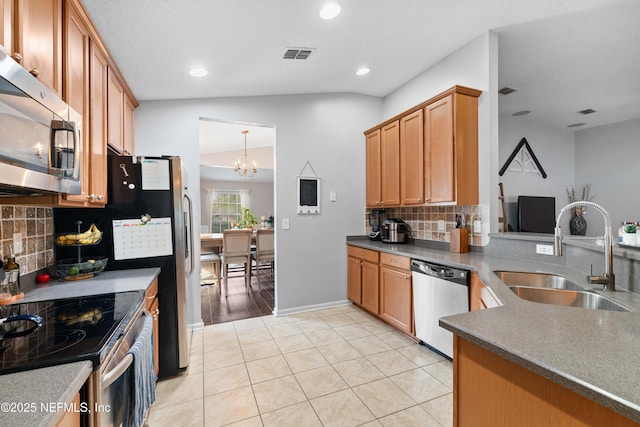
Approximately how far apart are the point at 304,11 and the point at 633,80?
161 inches

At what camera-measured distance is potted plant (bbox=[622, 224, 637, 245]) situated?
1.46 meters

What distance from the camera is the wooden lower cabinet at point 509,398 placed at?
69cm

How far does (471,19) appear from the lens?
233 cm

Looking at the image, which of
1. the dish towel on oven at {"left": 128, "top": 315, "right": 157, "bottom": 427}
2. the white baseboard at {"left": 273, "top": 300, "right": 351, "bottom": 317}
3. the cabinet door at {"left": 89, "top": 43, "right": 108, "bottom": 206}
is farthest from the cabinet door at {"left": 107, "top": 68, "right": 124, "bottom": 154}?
the white baseboard at {"left": 273, "top": 300, "right": 351, "bottom": 317}

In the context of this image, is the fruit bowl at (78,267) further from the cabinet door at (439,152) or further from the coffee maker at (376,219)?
the coffee maker at (376,219)

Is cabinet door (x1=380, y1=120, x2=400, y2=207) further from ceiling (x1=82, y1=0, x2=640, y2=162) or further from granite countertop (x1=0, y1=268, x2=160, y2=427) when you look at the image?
granite countertop (x1=0, y1=268, x2=160, y2=427)

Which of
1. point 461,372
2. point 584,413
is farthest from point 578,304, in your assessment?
point 584,413

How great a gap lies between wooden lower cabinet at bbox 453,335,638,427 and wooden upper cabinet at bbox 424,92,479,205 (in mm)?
1799

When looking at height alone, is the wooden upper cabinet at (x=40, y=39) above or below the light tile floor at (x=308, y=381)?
above

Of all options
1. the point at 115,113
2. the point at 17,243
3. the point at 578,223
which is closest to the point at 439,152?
the point at 115,113

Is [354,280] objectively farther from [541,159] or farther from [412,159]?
[541,159]

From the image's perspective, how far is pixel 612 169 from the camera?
480 cm

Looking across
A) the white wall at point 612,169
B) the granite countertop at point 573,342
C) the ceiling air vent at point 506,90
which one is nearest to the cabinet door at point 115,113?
the granite countertop at point 573,342

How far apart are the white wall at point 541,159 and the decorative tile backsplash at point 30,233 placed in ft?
17.2
